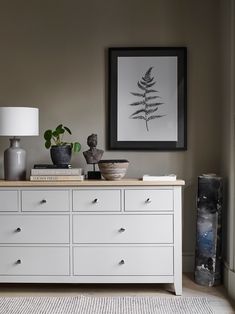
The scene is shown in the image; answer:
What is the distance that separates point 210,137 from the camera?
3.47 meters

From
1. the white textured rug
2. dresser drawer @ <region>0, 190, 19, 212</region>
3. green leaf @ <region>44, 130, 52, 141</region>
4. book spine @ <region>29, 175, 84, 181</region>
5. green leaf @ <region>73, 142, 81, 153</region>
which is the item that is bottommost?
the white textured rug

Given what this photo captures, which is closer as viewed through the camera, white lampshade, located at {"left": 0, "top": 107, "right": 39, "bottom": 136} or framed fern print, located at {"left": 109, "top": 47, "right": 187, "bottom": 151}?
white lampshade, located at {"left": 0, "top": 107, "right": 39, "bottom": 136}

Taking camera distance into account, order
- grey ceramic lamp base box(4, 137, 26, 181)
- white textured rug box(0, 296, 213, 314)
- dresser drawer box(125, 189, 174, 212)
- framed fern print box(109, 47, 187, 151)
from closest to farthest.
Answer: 1. white textured rug box(0, 296, 213, 314)
2. dresser drawer box(125, 189, 174, 212)
3. grey ceramic lamp base box(4, 137, 26, 181)
4. framed fern print box(109, 47, 187, 151)

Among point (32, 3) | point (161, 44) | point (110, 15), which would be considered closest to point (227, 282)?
point (161, 44)

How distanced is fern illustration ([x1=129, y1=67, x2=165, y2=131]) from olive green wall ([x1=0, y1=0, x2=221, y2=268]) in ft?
0.90

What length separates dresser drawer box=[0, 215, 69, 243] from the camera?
9.91 feet

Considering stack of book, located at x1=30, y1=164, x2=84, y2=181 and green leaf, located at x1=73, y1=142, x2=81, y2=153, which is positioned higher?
green leaf, located at x1=73, y1=142, x2=81, y2=153

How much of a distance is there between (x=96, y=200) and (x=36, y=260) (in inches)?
24.2

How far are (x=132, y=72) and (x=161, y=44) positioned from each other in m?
0.33

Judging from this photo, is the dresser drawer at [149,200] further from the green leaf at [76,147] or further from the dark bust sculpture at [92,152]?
the green leaf at [76,147]

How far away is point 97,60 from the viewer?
3.46 m

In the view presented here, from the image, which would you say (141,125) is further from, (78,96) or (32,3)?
(32,3)

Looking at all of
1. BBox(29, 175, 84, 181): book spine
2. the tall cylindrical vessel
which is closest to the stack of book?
BBox(29, 175, 84, 181): book spine

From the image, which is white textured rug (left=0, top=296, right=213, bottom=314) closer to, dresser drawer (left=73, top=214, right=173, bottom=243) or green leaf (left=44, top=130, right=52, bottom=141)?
dresser drawer (left=73, top=214, right=173, bottom=243)
